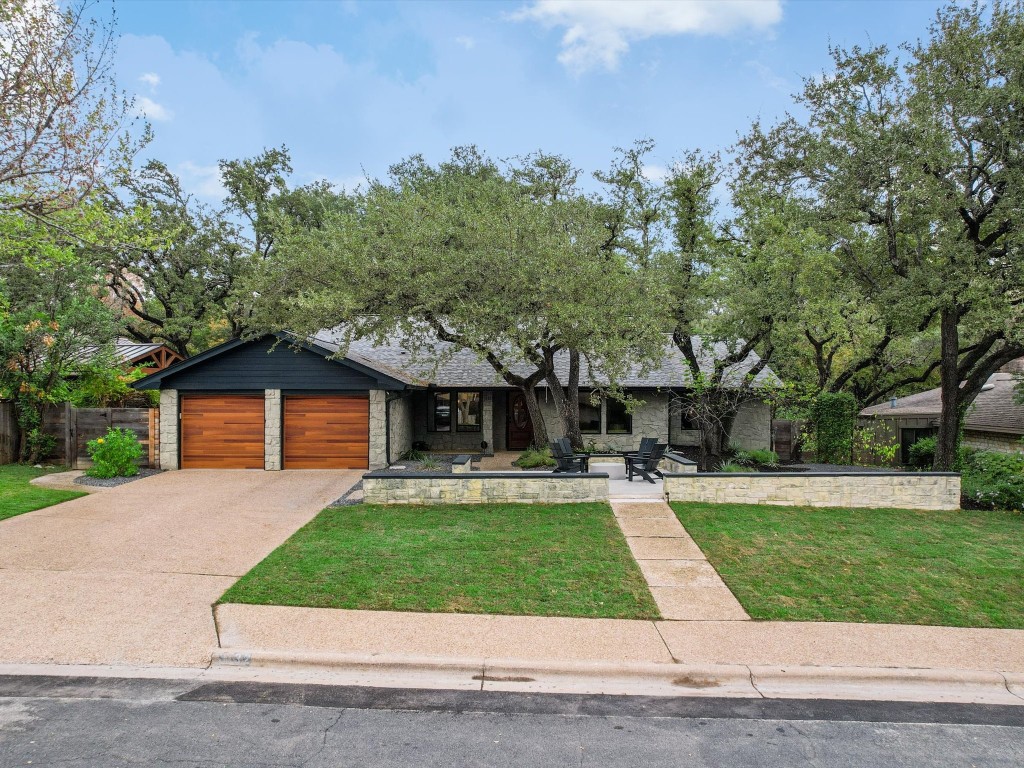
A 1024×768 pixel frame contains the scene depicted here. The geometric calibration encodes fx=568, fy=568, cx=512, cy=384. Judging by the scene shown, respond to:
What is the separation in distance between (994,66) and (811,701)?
13879 mm

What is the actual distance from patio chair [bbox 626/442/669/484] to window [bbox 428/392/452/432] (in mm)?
8252

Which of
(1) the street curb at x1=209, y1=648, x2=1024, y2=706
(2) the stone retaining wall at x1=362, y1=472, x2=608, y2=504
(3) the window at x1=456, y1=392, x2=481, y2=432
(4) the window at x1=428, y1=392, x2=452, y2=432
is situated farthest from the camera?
(4) the window at x1=428, y1=392, x2=452, y2=432

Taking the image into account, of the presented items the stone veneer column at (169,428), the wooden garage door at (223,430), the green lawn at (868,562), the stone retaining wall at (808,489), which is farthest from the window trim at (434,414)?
the green lawn at (868,562)

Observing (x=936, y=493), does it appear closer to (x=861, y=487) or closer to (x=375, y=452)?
(x=861, y=487)

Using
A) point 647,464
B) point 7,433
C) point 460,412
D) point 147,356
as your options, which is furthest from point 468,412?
point 147,356

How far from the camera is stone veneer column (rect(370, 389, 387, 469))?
15.6 metres

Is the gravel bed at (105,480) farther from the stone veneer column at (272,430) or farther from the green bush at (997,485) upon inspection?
the green bush at (997,485)

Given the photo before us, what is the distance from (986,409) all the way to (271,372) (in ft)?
82.4

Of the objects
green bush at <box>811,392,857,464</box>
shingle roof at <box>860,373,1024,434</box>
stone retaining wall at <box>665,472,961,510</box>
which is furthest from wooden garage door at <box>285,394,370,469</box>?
shingle roof at <box>860,373,1024,434</box>

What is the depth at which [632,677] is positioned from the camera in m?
5.14

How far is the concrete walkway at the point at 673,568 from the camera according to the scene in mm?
6543

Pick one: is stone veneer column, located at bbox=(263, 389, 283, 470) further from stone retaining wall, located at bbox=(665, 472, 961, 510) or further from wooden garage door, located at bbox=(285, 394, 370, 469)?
stone retaining wall, located at bbox=(665, 472, 961, 510)

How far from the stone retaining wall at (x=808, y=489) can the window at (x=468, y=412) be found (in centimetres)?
1005

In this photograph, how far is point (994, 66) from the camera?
1184 cm
